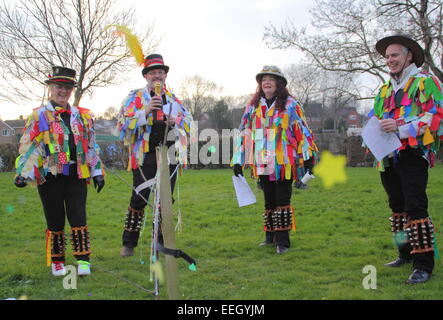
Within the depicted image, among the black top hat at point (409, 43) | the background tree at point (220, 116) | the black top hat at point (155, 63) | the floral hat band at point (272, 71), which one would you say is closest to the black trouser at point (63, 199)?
the black top hat at point (155, 63)

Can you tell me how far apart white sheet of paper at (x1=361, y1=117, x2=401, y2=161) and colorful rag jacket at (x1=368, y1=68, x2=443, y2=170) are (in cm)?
11

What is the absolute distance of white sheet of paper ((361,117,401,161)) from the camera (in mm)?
3414

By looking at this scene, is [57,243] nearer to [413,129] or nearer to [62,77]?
[62,77]

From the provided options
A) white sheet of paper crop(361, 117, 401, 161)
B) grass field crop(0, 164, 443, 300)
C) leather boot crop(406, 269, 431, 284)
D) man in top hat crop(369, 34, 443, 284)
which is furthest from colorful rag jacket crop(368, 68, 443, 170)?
grass field crop(0, 164, 443, 300)

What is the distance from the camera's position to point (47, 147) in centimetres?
387

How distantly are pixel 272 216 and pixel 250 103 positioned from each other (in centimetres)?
131

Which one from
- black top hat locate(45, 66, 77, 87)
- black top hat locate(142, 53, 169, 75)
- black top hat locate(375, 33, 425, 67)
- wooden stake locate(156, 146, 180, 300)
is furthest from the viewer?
black top hat locate(142, 53, 169, 75)

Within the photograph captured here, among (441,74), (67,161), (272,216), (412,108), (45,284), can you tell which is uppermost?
(441,74)

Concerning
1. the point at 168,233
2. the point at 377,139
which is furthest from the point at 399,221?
the point at 168,233

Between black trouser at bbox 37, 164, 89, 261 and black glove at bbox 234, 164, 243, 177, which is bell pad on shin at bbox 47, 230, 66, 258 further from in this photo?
black glove at bbox 234, 164, 243, 177
